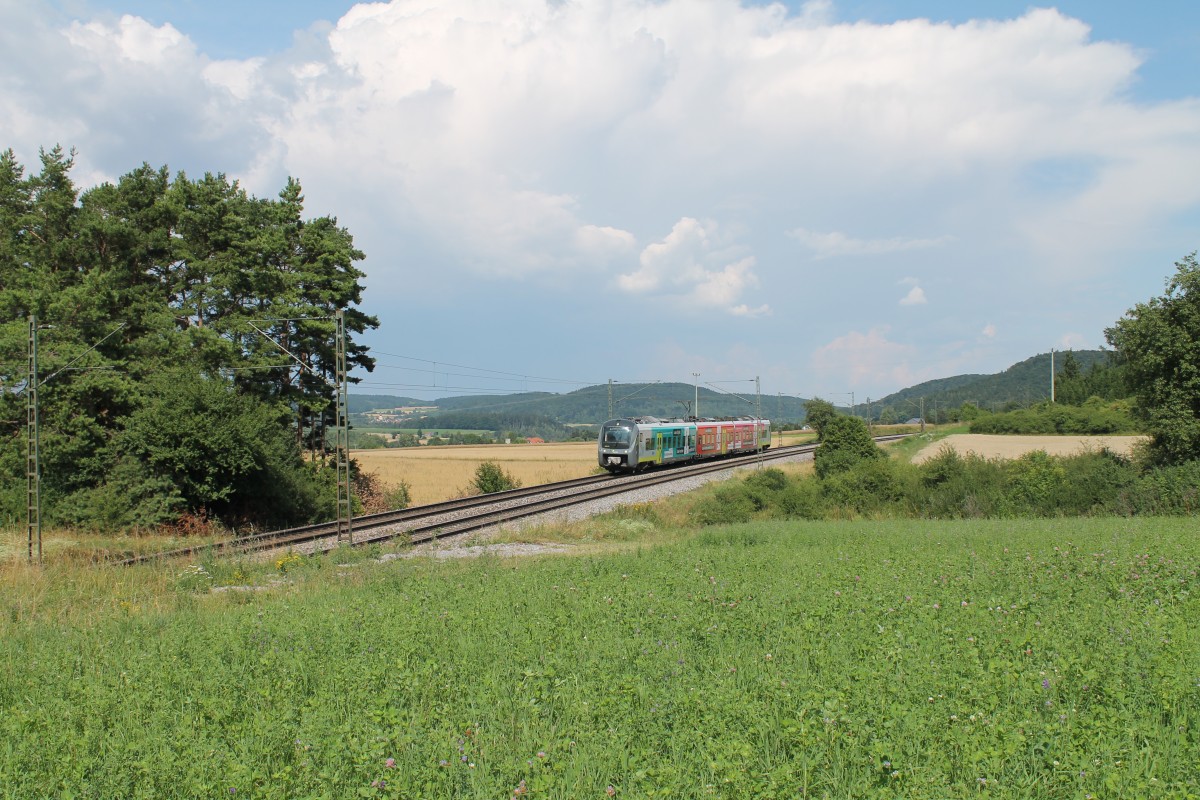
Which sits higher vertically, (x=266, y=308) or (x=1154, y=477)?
(x=266, y=308)

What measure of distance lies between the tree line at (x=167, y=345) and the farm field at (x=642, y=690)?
1739 cm

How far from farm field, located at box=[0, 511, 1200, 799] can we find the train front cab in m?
31.3

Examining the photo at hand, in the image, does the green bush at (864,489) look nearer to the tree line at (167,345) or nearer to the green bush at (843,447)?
the green bush at (843,447)

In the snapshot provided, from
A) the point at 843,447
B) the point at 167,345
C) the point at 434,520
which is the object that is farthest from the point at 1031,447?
the point at 167,345

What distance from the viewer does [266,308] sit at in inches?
1314

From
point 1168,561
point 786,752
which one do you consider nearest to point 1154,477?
point 1168,561

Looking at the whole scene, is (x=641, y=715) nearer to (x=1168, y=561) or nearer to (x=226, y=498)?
(x=1168, y=561)

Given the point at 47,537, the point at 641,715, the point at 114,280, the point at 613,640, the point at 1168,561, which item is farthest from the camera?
the point at 114,280

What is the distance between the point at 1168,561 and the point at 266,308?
32.0 metres

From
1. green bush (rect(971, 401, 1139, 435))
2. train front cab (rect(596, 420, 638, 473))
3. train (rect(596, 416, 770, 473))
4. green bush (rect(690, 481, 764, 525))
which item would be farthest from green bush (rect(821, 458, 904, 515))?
green bush (rect(971, 401, 1139, 435))

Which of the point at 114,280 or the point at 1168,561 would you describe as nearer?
the point at 1168,561

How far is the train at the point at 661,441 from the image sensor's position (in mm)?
42344

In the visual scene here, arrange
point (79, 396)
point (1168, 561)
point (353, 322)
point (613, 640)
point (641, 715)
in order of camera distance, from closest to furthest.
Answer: point (641, 715), point (613, 640), point (1168, 561), point (79, 396), point (353, 322)

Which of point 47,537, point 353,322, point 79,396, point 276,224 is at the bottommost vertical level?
point 47,537
